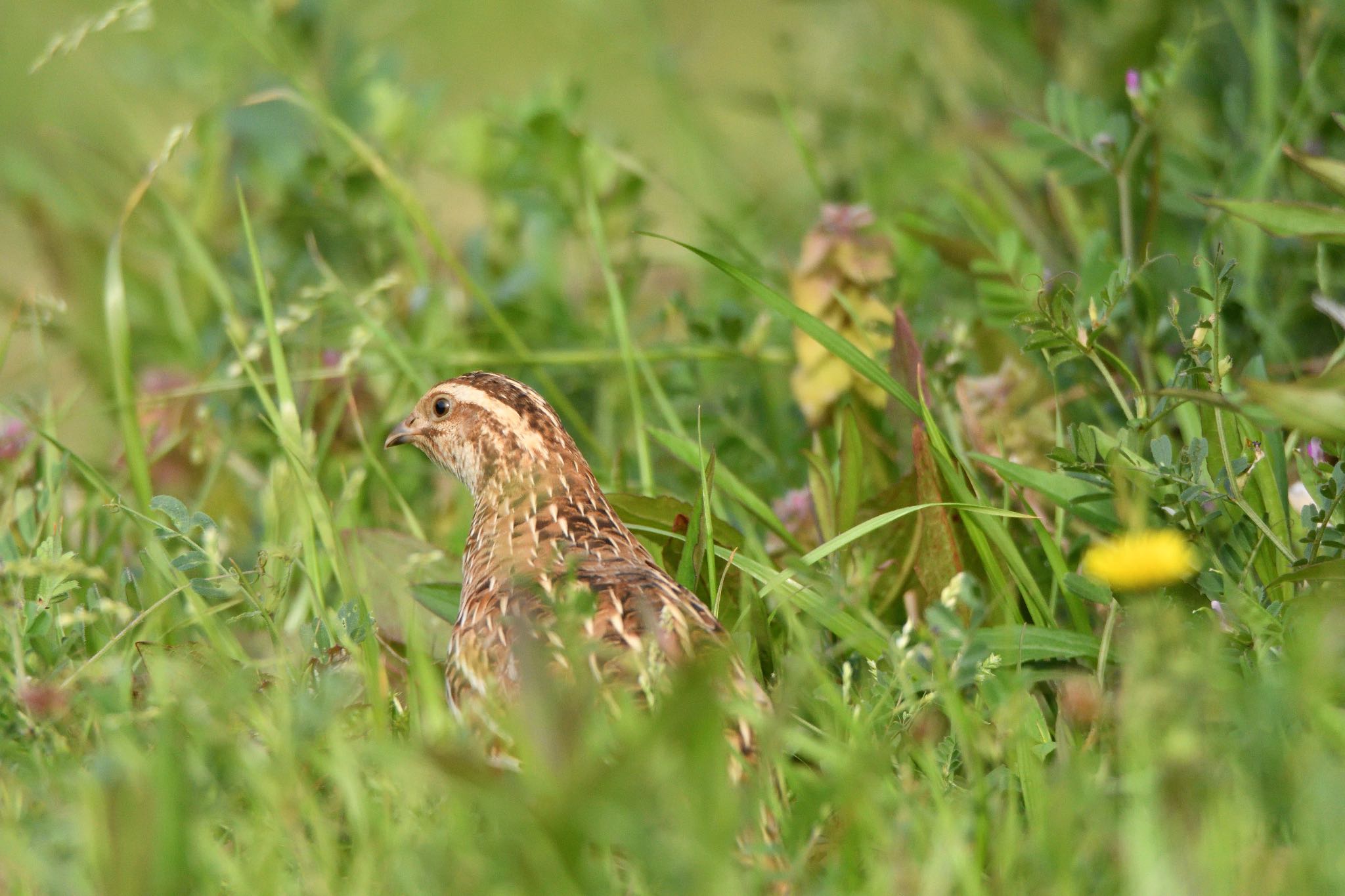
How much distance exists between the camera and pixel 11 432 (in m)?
4.00

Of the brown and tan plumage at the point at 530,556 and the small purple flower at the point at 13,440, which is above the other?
the small purple flower at the point at 13,440

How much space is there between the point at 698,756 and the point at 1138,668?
65cm

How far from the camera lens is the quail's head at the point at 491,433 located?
3412 millimetres

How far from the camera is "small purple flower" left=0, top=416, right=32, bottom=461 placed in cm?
393

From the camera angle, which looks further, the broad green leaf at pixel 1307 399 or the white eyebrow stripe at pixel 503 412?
the white eyebrow stripe at pixel 503 412

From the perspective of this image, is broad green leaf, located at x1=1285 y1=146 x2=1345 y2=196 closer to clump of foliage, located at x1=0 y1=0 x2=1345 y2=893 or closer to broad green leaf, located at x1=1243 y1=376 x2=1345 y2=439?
clump of foliage, located at x1=0 y1=0 x2=1345 y2=893

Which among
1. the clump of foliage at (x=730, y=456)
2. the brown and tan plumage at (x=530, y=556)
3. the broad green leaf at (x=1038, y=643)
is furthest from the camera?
the broad green leaf at (x=1038, y=643)

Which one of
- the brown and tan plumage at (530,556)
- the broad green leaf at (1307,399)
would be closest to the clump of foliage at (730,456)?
the broad green leaf at (1307,399)

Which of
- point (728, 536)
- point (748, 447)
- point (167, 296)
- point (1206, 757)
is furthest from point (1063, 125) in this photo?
point (167, 296)

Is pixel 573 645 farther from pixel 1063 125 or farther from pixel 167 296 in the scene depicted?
pixel 167 296

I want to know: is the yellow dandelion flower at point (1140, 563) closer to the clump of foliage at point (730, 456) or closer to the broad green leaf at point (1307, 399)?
the clump of foliage at point (730, 456)

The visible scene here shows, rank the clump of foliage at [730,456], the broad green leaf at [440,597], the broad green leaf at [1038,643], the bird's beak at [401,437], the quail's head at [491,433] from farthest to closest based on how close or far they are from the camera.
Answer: the bird's beak at [401,437], the quail's head at [491,433], the broad green leaf at [440,597], the broad green leaf at [1038,643], the clump of foliage at [730,456]

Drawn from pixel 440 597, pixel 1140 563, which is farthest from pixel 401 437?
pixel 1140 563

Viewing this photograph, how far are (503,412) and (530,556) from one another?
0.60 metres
